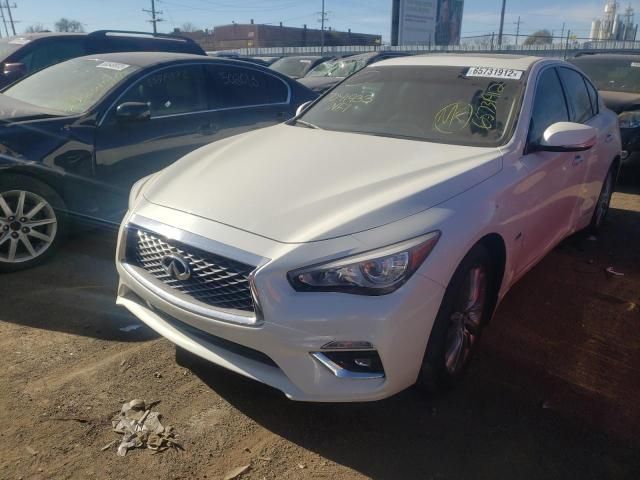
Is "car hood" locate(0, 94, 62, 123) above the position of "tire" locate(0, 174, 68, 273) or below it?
above

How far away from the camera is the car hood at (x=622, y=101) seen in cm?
705

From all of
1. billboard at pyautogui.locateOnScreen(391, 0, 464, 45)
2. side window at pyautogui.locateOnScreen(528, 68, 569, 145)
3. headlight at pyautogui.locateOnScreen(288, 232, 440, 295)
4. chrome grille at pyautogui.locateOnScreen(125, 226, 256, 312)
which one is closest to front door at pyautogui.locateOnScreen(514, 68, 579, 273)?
side window at pyautogui.locateOnScreen(528, 68, 569, 145)

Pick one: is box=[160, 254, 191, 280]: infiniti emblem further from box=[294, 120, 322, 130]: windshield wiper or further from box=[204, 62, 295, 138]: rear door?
box=[204, 62, 295, 138]: rear door

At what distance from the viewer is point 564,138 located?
3.00m

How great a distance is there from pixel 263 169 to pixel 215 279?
820 millimetres

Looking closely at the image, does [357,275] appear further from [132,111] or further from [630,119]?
[630,119]

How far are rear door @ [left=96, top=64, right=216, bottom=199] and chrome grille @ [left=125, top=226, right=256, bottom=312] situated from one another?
1.97m

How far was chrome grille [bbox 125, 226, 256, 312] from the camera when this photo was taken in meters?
2.18

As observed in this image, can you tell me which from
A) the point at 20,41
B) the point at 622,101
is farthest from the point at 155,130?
the point at 622,101

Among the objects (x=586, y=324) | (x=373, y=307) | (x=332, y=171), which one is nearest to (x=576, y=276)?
(x=586, y=324)

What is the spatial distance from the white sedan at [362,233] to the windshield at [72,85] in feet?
5.17

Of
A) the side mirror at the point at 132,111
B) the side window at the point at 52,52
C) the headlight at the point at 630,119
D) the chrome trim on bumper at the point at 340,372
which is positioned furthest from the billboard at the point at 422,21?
the chrome trim on bumper at the point at 340,372

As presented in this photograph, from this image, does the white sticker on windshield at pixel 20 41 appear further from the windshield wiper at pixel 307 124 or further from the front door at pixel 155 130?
the windshield wiper at pixel 307 124

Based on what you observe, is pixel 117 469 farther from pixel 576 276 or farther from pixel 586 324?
pixel 576 276
